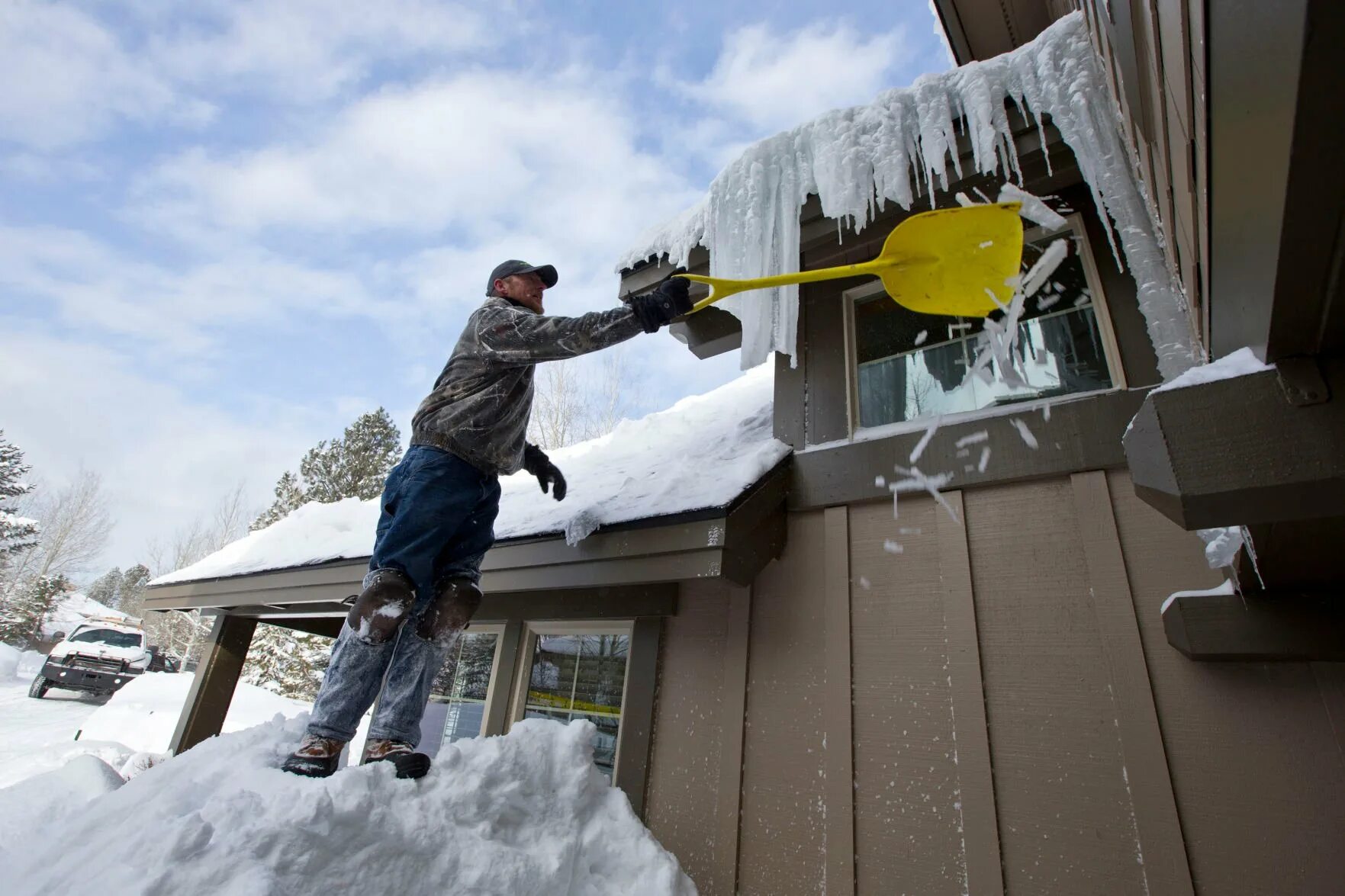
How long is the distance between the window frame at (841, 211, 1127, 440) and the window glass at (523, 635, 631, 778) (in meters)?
1.78

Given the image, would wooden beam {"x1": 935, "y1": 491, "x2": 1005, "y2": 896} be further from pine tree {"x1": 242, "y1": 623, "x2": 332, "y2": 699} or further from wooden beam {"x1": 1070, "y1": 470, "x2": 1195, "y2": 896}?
pine tree {"x1": 242, "y1": 623, "x2": 332, "y2": 699}

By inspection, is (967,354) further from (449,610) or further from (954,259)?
(449,610)

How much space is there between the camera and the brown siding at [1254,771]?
1747mm

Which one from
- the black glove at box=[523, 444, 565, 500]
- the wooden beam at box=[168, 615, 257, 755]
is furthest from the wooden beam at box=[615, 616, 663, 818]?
the wooden beam at box=[168, 615, 257, 755]

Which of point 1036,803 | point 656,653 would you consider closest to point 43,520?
point 656,653

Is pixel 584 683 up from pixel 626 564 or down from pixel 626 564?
down

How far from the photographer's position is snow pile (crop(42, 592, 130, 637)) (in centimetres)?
3005

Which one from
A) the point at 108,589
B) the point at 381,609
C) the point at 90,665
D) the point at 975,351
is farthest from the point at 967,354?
the point at 108,589

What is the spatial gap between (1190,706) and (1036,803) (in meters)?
0.56

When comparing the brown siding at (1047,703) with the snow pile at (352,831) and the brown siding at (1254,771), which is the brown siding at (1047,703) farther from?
the snow pile at (352,831)

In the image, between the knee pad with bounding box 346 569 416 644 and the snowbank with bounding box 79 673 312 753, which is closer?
the knee pad with bounding box 346 569 416 644

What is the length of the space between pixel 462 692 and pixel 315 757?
2859 millimetres

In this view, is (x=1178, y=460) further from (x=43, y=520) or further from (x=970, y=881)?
(x=43, y=520)

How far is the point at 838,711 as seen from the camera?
2.52m
